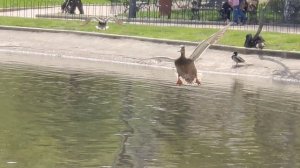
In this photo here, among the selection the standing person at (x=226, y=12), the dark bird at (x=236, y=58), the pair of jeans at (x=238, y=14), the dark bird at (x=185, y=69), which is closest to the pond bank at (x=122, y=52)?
the dark bird at (x=236, y=58)

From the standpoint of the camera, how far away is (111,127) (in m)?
20.6

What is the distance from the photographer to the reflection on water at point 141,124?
57.4ft

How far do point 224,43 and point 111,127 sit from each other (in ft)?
63.6

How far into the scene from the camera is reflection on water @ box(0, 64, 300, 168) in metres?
17.5

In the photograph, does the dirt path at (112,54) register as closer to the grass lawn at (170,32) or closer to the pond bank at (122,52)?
the pond bank at (122,52)

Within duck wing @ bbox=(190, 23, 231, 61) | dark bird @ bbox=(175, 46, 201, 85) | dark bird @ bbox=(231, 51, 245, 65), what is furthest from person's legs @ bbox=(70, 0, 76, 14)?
duck wing @ bbox=(190, 23, 231, 61)

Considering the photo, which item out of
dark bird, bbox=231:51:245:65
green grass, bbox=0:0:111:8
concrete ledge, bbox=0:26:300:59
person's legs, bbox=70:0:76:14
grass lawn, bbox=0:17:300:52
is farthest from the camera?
green grass, bbox=0:0:111:8

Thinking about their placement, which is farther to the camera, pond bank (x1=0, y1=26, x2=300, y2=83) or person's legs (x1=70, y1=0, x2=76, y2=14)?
person's legs (x1=70, y1=0, x2=76, y2=14)

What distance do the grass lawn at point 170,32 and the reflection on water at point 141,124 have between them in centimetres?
850

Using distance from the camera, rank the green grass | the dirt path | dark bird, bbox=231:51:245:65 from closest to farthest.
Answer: dark bird, bbox=231:51:245:65 < the dirt path < the green grass

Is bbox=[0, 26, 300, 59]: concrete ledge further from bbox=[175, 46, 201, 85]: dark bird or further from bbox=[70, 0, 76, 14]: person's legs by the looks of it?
bbox=[175, 46, 201, 85]: dark bird

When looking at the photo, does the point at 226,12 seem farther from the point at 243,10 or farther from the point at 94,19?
the point at 94,19

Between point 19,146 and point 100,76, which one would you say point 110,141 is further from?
point 100,76

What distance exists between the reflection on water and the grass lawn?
8.50 meters
